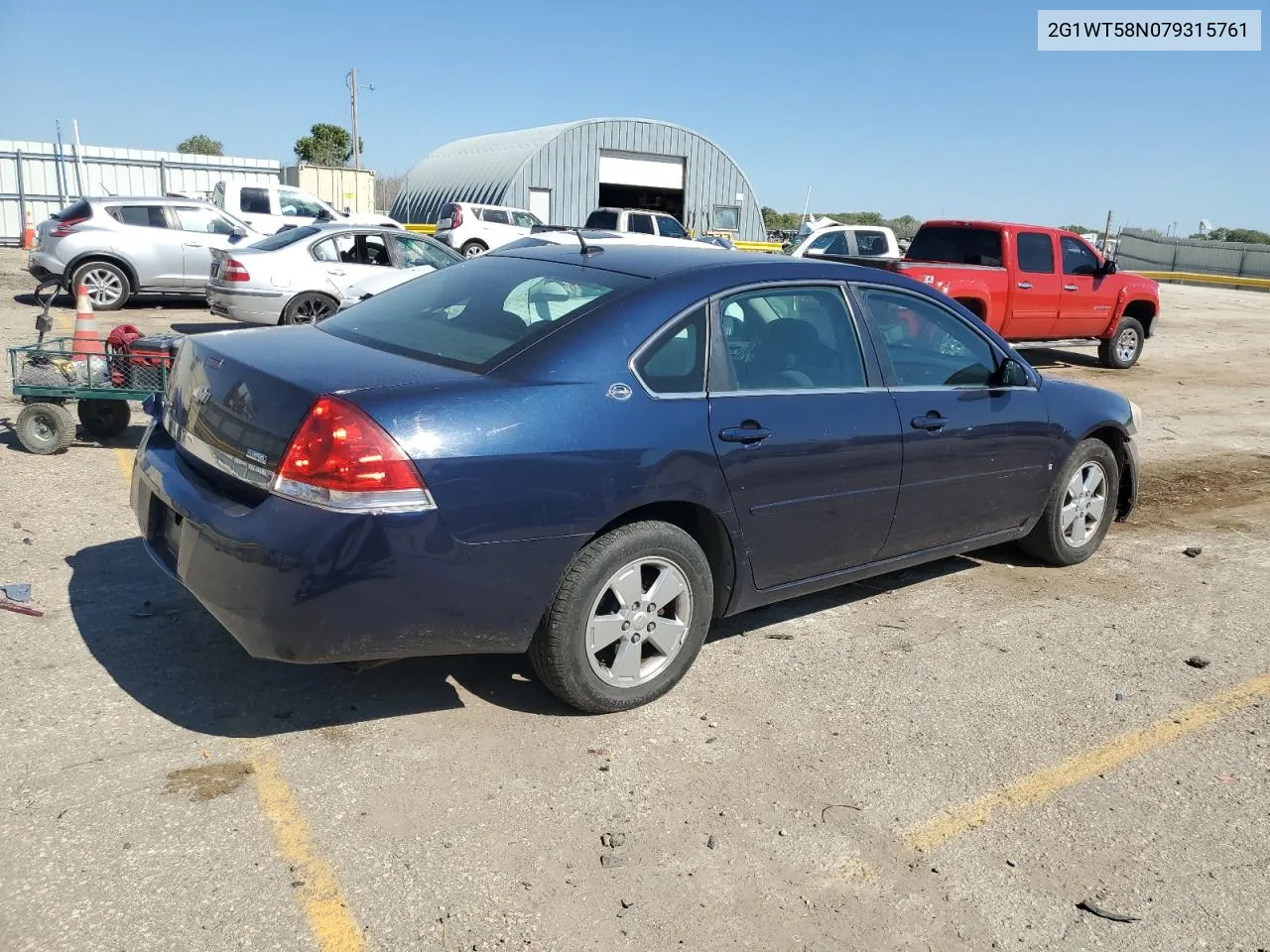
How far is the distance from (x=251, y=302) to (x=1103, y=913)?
10.9 meters

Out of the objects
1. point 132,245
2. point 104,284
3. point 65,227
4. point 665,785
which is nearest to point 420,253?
point 132,245

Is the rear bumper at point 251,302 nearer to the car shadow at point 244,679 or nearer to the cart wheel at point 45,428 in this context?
the cart wheel at point 45,428

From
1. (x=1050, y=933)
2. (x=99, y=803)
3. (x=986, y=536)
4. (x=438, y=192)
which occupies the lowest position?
(x=1050, y=933)

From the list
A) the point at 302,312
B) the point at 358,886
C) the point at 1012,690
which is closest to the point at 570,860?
the point at 358,886

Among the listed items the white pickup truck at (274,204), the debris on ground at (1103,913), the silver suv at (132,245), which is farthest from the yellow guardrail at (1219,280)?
the debris on ground at (1103,913)

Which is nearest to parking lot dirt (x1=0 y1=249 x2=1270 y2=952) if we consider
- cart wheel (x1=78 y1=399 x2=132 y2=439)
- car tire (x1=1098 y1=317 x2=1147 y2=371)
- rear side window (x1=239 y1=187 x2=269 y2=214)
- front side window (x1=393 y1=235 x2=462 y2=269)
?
cart wheel (x1=78 y1=399 x2=132 y2=439)

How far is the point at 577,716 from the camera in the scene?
380 cm

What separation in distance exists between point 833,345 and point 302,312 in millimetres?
8958

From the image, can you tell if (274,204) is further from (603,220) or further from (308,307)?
(308,307)

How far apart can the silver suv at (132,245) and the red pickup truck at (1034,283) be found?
963 centimetres

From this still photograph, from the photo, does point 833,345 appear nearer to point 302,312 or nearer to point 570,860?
point 570,860

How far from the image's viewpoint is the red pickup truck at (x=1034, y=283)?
512 inches

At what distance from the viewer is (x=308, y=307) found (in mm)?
12055

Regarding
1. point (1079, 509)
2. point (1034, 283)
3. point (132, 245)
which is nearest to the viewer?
point (1079, 509)
